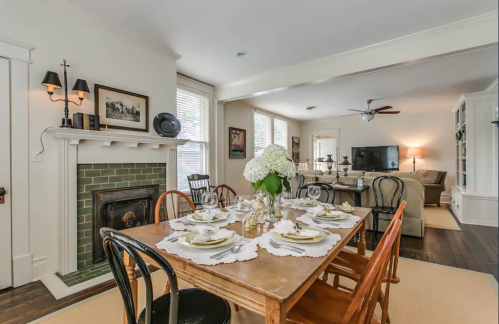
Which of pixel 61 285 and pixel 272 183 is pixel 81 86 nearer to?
pixel 61 285

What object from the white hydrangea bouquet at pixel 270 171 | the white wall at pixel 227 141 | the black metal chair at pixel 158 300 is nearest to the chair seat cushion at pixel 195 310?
the black metal chair at pixel 158 300

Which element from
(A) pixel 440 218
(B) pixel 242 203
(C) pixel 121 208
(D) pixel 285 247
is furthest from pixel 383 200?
(C) pixel 121 208

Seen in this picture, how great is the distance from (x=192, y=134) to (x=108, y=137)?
67.0 inches

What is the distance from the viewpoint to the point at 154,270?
8.31 ft

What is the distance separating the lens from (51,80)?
2.19 metres

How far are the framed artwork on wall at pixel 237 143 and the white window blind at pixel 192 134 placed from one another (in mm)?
755

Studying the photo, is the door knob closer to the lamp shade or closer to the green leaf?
the green leaf

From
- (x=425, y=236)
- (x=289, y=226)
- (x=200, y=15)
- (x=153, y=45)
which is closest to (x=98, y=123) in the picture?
(x=153, y=45)

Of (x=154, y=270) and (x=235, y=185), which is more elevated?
(x=235, y=185)

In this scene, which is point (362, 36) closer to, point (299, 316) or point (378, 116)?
point (299, 316)

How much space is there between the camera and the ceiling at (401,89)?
349 cm

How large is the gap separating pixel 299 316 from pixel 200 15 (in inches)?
103

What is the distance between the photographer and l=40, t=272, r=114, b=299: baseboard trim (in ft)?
6.71

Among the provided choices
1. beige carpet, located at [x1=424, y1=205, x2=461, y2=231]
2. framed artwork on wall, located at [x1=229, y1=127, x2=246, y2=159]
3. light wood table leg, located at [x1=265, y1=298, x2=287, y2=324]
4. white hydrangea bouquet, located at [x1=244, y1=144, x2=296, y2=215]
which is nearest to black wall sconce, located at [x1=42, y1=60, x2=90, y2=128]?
white hydrangea bouquet, located at [x1=244, y1=144, x2=296, y2=215]
